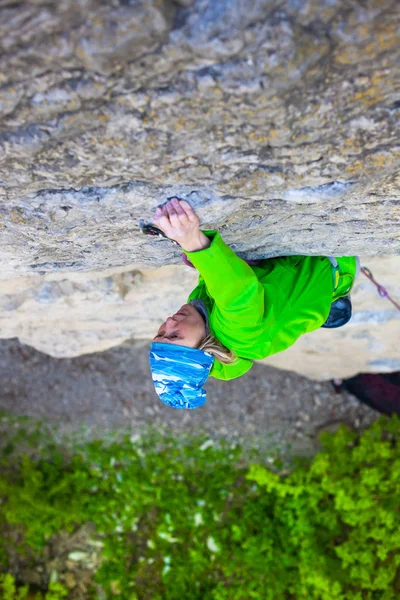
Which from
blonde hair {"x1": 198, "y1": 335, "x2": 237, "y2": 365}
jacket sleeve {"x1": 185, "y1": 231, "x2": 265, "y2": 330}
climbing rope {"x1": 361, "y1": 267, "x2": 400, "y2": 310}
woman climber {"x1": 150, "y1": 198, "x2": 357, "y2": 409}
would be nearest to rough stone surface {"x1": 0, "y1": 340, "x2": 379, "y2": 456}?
climbing rope {"x1": 361, "y1": 267, "x2": 400, "y2": 310}

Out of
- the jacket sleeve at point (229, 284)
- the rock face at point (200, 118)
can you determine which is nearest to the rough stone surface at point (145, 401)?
the jacket sleeve at point (229, 284)

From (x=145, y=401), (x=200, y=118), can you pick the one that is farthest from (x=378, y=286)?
(x=145, y=401)

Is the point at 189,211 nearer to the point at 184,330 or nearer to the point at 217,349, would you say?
the point at 184,330

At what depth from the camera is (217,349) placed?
2.32m

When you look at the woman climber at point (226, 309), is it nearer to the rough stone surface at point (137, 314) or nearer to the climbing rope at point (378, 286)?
the climbing rope at point (378, 286)

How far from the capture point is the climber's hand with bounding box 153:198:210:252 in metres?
1.75

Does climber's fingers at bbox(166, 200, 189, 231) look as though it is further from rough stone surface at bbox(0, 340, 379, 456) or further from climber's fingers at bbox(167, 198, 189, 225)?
rough stone surface at bbox(0, 340, 379, 456)

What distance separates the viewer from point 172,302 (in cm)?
379

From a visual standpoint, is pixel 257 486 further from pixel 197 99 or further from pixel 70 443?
pixel 197 99

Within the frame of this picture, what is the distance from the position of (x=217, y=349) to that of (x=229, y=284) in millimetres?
424

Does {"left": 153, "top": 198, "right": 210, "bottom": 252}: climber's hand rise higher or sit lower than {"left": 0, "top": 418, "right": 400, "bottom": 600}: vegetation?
higher

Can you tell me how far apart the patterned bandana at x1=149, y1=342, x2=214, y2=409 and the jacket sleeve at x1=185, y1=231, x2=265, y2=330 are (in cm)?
21

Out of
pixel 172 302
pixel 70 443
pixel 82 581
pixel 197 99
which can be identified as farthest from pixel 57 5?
pixel 82 581

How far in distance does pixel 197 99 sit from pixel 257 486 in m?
4.71
